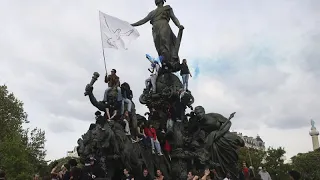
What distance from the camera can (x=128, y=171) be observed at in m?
14.4

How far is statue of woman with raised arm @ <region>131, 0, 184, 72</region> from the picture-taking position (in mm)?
19859

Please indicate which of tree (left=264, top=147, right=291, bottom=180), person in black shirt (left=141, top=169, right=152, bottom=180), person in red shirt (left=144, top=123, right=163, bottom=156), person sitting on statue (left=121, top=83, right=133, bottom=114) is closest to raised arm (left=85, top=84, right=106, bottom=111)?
person sitting on statue (left=121, top=83, right=133, bottom=114)

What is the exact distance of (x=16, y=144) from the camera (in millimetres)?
38906

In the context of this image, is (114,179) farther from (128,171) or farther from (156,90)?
(156,90)

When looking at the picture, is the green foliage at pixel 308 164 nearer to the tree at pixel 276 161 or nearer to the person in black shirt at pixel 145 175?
the tree at pixel 276 161

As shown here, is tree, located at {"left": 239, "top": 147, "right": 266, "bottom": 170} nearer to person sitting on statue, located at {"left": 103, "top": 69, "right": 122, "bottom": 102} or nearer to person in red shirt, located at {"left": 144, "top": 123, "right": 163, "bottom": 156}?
person in red shirt, located at {"left": 144, "top": 123, "right": 163, "bottom": 156}

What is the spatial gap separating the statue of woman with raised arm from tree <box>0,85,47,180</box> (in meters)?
23.2

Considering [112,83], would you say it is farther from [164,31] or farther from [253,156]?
[253,156]

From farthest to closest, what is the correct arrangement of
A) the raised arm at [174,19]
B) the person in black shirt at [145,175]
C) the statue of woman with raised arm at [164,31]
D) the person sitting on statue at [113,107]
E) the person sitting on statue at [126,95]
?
the raised arm at [174,19] → the statue of woman with raised arm at [164,31] → the person sitting on statue at [126,95] → the person sitting on statue at [113,107] → the person in black shirt at [145,175]

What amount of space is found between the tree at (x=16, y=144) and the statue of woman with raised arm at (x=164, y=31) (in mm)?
23188

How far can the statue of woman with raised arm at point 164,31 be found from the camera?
19859 mm

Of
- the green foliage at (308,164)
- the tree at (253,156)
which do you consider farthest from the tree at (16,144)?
the green foliage at (308,164)

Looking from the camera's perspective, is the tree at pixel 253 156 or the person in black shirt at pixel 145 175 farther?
the tree at pixel 253 156

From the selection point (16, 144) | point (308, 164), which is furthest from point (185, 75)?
point (308, 164)
